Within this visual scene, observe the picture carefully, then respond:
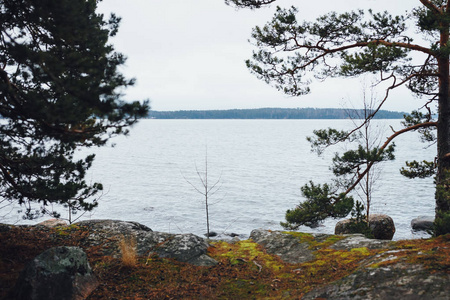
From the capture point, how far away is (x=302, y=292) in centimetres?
446

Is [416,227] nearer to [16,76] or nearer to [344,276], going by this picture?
[344,276]

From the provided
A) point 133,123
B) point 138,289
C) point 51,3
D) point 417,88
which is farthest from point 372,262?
point 417,88

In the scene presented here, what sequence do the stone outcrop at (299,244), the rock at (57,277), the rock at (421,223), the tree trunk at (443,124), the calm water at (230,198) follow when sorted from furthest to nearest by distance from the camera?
the calm water at (230,198) → the rock at (421,223) → the tree trunk at (443,124) → the stone outcrop at (299,244) → the rock at (57,277)

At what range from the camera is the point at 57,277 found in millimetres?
4082

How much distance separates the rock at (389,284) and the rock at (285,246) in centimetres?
158

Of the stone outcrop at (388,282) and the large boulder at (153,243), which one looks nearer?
the stone outcrop at (388,282)

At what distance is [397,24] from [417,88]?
7.36 ft

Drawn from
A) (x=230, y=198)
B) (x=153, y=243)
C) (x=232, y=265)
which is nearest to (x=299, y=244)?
(x=232, y=265)

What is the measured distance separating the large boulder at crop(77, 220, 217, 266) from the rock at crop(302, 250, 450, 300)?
2439 mm

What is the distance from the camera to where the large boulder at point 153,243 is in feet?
19.6

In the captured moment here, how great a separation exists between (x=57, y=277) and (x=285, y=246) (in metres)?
4.17

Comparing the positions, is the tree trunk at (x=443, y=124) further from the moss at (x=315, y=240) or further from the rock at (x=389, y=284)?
the rock at (x=389, y=284)

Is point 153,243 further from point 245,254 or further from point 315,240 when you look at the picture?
point 315,240

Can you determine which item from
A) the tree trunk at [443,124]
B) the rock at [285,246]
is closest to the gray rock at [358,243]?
the rock at [285,246]
